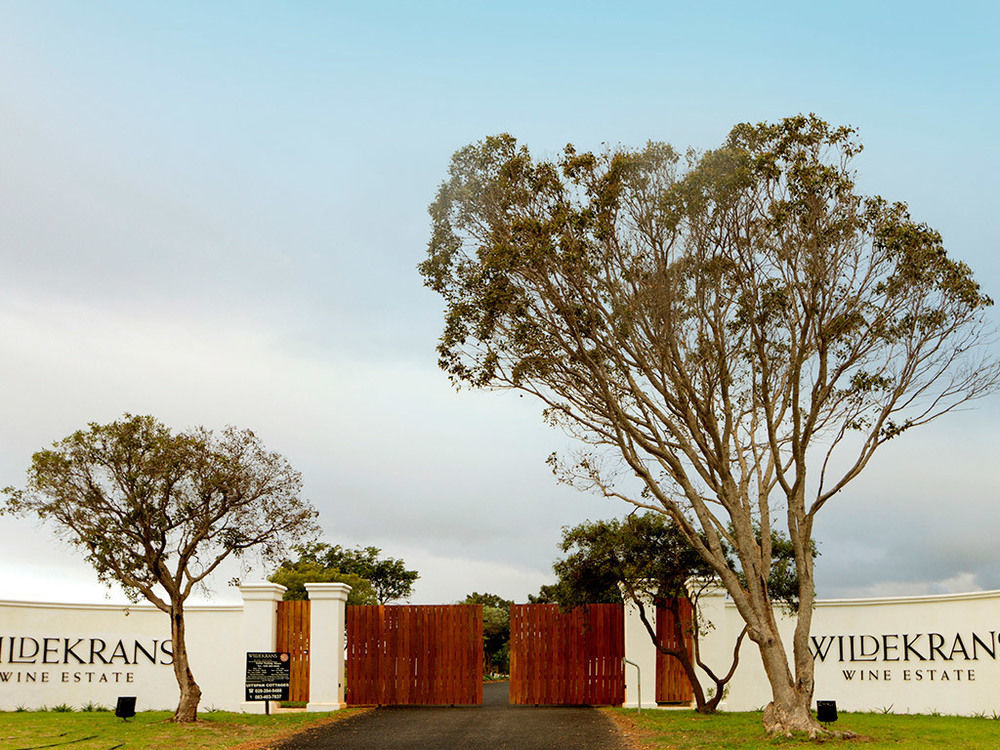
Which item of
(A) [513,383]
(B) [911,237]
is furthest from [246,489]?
(B) [911,237]

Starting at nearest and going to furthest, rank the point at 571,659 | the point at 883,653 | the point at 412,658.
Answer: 1. the point at 883,653
2. the point at 571,659
3. the point at 412,658

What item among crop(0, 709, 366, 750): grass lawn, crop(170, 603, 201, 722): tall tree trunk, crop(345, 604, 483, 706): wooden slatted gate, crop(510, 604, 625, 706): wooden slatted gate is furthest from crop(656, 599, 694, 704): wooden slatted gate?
crop(170, 603, 201, 722): tall tree trunk

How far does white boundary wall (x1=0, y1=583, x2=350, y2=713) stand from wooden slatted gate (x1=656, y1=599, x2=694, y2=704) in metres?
7.13

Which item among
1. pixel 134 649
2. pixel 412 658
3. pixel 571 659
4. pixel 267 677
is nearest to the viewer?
pixel 267 677

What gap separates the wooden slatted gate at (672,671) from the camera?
21.9 m

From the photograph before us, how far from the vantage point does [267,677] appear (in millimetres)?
20719

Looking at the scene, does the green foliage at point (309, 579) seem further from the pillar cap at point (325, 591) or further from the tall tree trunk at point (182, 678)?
the tall tree trunk at point (182, 678)

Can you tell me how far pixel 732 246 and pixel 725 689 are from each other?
9.97 meters

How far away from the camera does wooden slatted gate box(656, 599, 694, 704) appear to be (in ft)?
71.9

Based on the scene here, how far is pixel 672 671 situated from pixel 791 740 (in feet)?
23.9

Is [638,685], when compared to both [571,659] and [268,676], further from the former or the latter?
[268,676]

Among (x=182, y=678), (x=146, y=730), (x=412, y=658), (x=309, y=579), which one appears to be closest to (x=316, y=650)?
(x=412, y=658)

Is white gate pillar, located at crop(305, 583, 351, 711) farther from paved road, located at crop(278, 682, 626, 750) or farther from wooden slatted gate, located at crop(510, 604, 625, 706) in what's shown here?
wooden slatted gate, located at crop(510, 604, 625, 706)

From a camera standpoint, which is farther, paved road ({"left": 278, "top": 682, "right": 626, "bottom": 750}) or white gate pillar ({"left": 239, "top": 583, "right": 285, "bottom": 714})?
white gate pillar ({"left": 239, "top": 583, "right": 285, "bottom": 714})
